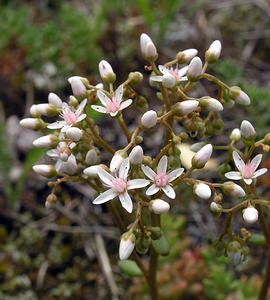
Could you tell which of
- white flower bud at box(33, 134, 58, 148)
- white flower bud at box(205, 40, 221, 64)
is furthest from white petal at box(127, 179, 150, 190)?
white flower bud at box(205, 40, 221, 64)

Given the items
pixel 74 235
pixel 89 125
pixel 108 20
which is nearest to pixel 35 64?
pixel 108 20

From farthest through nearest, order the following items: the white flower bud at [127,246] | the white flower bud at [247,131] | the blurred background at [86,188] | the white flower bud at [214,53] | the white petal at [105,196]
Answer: the blurred background at [86,188]
the white flower bud at [214,53]
the white flower bud at [247,131]
the white petal at [105,196]
the white flower bud at [127,246]

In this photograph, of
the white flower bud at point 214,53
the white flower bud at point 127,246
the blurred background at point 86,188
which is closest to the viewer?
the white flower bud at point 127,246

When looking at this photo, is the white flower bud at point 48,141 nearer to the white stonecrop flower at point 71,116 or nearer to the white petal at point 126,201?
the white stonecrop flower at point 71,116

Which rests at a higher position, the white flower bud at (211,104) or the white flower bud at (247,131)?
the white flower bud at (211,104)

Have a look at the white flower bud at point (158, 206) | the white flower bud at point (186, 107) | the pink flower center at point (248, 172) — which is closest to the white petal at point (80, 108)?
the white flower bud at point (186, 107)

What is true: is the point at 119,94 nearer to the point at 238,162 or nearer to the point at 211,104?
the point at 211,104
